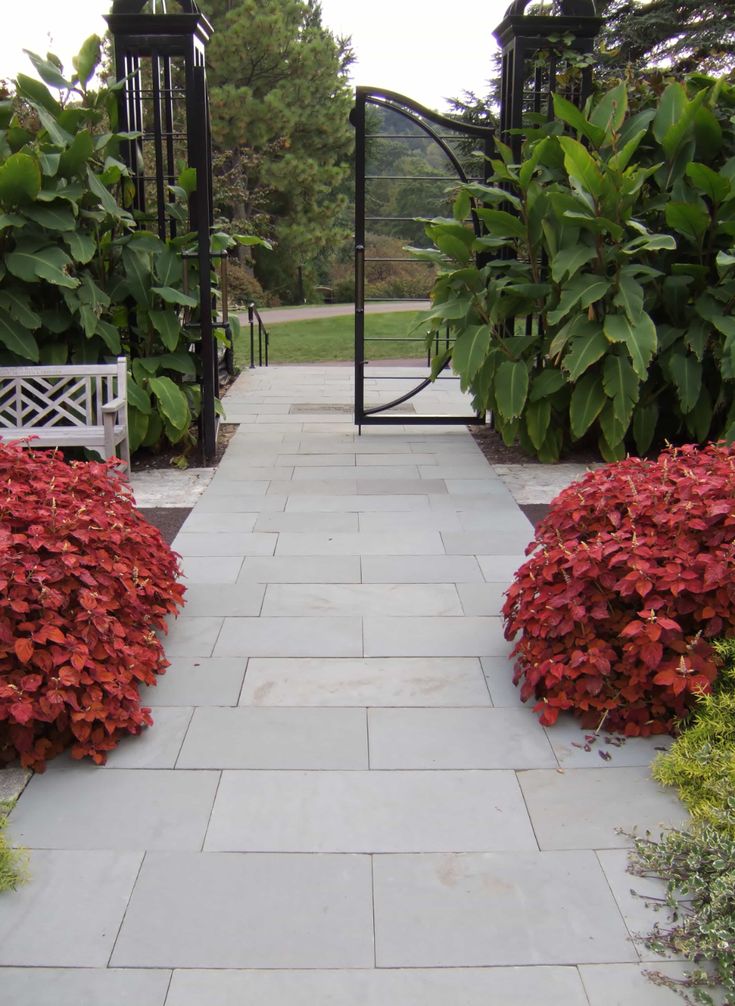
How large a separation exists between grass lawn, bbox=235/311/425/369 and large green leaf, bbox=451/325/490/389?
590 cm

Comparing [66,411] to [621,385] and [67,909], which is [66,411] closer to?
[621,385]

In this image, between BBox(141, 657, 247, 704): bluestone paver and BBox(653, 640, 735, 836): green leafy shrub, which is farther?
BBox(141, 657, 247, 704): bluestone paver

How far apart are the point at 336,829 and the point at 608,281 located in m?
4.51

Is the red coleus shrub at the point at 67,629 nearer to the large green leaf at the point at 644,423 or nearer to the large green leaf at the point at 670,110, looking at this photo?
the large green leaf at the point at 644,423

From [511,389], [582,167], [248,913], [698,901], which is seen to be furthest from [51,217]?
[698,901]

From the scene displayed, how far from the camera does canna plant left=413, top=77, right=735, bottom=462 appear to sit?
20.6ft

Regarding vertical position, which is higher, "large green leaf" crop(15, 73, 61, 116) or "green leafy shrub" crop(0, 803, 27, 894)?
"large green leaf" crop(15, 73, 61, 116)

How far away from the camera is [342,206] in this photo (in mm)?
26000

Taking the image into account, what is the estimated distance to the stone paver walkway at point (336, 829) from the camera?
233 centimetres

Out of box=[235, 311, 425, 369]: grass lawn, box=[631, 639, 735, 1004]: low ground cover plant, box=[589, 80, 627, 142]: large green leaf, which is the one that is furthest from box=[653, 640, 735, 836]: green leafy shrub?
box=[235, 311, 425, 369]: grass lawn

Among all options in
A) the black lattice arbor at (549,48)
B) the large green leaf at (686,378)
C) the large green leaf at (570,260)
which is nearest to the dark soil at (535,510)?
the large green leaf at (686,378)

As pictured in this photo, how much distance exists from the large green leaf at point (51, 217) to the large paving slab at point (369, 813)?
4.17 m

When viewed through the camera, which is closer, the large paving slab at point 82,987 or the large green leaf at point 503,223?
the large paving slab at point 82,987

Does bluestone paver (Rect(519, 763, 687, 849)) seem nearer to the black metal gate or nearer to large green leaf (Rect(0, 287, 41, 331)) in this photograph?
large green leaf (Rect(0, 287, 41, 331))
